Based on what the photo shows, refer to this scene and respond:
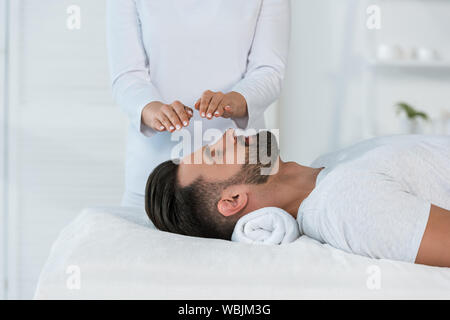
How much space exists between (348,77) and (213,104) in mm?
1531

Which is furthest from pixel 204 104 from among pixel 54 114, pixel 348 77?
pixel 348 77

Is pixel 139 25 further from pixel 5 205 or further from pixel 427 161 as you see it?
pixel 5 205

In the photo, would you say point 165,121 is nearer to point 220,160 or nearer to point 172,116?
point 172,116

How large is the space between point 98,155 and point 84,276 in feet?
5.15

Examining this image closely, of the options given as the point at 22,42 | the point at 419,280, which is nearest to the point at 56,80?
the point at 22,42

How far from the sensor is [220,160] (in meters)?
1.26

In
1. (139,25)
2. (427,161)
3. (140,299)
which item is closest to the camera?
(140,299)

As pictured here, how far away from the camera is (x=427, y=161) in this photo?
1151 millimetres

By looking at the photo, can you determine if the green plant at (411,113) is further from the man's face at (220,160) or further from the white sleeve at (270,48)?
the man's face at (220,160)

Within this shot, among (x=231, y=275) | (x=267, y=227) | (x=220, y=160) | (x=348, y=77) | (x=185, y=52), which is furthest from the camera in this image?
(x=348, y=77)

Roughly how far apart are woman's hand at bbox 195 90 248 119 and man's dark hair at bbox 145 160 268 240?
0.49ft

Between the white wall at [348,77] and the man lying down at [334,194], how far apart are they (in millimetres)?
1125

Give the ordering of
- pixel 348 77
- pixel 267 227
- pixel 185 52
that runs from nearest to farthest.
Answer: pixel 267 227 → pixel 185 52 → pixel 348 77

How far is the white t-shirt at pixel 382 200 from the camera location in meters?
0.95
